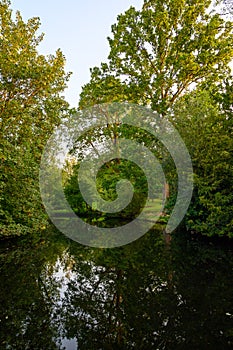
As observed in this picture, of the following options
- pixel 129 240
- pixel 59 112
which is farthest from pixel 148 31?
pixel 129 240

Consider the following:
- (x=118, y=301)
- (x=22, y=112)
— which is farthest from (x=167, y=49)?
(x=118, y=301)

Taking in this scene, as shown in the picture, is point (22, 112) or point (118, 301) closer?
point (118, 301)

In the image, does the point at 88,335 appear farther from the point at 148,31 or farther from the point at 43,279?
the point at 148,31

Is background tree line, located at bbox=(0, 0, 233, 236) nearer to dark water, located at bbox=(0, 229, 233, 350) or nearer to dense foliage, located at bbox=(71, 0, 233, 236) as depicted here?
dense foliage, located at bbox=(71, 0, 233, 236)

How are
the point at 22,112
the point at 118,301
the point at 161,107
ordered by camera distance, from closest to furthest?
the point at 118,301 < the point at 22,112 < the point at 161,107

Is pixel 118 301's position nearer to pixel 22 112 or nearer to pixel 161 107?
pixel 22 112

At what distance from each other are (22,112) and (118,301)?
9.08m

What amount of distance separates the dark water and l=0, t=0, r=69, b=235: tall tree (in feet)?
9.95

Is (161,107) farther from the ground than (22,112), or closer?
farther from the ground

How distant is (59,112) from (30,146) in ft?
6.93

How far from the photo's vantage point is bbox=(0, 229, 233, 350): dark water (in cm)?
448

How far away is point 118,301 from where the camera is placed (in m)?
6.05

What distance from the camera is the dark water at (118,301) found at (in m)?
4.48

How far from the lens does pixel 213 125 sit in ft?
42.6
